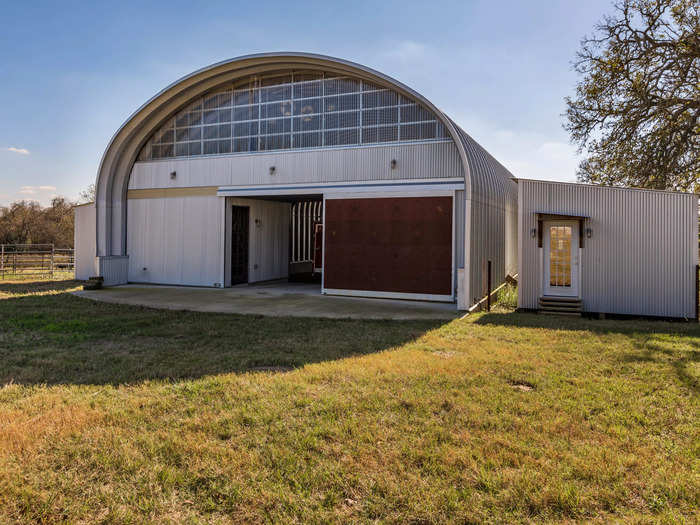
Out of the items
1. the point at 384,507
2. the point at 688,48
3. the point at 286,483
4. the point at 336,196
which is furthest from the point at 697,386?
the point at 688,48

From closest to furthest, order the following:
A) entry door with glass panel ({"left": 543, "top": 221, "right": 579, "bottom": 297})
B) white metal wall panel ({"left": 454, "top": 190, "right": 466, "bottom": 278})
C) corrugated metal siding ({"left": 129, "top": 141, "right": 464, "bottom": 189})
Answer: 1. entry door with glass panel ({"left": 543, "top": 221, "right": 579, "bottom": 297})
2. white metal wall panel ({"left": 454, "top": 190, "right": 466, "bottom": 278})
3. corrugated metal siding ({"left": 129, "top": 141, "right": 464, "bottom": 189})

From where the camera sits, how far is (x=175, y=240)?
52.3 feet

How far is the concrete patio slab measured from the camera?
34.6 feet

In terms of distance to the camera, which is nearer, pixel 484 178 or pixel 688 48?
pixel 484 178

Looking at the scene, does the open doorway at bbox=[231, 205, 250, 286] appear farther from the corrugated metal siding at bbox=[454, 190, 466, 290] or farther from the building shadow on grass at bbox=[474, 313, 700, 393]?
the building shadow on grass at bbox=[474, 313, 700, 393]

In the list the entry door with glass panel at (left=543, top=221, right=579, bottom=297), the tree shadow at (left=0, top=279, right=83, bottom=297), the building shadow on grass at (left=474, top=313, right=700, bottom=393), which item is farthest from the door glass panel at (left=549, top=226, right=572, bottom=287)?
the tree shadow at (left=0, top=279, right=83, bottom=297)

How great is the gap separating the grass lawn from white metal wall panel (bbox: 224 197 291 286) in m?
9.15

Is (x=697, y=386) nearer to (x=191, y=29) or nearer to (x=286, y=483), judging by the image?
(x=286, y=483)

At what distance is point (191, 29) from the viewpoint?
10758 mm

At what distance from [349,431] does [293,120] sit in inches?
473

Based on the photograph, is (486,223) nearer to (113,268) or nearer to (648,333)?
(648,333)

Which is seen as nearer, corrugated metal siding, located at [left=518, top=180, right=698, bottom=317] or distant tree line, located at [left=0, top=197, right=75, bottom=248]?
corrugated metal siding, located at [left=518, top=180, right=698, bottom=317]

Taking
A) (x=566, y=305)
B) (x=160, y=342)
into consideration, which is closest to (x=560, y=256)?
(x=566, y=305)

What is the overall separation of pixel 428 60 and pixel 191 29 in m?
5.44
